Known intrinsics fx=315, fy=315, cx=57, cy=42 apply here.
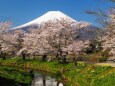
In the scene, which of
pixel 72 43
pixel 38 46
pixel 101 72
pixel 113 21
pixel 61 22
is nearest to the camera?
pixel 113 21

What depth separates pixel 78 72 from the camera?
43.2 metres

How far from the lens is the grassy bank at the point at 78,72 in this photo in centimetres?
3138

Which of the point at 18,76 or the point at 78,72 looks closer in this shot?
the point at 18,76

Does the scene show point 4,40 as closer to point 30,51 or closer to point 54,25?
point 30,51

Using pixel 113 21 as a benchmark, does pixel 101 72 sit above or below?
below

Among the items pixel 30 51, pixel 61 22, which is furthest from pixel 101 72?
pixel 30 51

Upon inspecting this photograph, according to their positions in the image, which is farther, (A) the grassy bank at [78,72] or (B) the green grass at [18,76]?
(B) the green grass at [18,76]

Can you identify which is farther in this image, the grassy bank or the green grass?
the green grass

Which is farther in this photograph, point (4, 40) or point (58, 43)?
point (4, 40)

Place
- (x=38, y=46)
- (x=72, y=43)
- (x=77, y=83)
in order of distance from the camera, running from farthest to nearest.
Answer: (x=38, y=46) → (x=72, y=43) → (x=77, y=83)

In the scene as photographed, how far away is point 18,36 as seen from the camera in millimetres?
79312

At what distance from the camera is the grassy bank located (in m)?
31.4

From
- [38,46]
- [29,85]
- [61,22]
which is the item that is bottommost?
[29,85]

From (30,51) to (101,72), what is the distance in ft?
119
